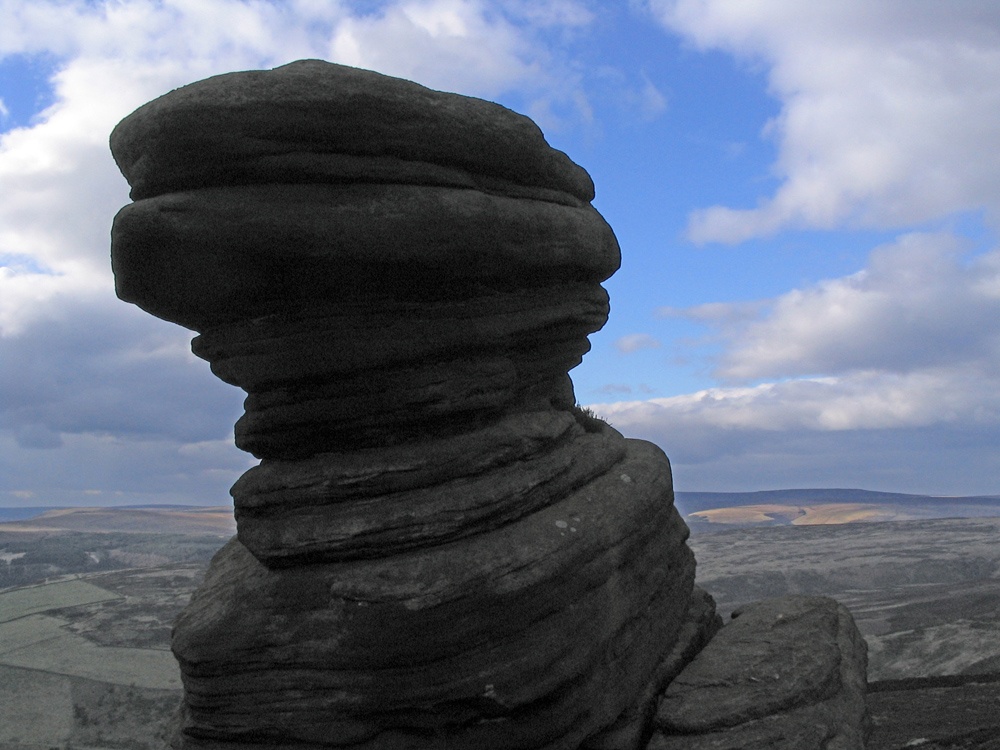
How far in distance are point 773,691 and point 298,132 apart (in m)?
9.79

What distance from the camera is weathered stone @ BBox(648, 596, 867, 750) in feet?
39.0

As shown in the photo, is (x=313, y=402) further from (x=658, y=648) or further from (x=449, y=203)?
(x=658, y=648)

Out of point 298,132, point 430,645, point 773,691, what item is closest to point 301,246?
point 298,132

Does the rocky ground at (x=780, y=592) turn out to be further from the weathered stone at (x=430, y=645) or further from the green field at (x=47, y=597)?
the weathered stone at (x=430, y=645)

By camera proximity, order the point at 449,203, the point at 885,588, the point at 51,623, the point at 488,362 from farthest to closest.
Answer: the point at 885,588 < the point at 51,623 < the point at 488,362 < the point at 449,203

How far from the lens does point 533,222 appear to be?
498 inches

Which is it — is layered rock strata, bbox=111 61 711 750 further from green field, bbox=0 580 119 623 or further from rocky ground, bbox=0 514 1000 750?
green field, bbox=0 580 119 623

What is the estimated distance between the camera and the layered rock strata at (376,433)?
1096 centimetres

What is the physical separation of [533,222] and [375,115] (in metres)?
2.66

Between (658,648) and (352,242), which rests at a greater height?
(352,242)

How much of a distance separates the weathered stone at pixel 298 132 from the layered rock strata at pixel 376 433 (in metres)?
0.03

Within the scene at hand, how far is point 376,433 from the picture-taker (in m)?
12.0

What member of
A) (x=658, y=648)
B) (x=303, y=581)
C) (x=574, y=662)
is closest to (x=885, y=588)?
(x=658, y=648)

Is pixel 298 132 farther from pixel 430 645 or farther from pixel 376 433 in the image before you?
pixel 430 645
